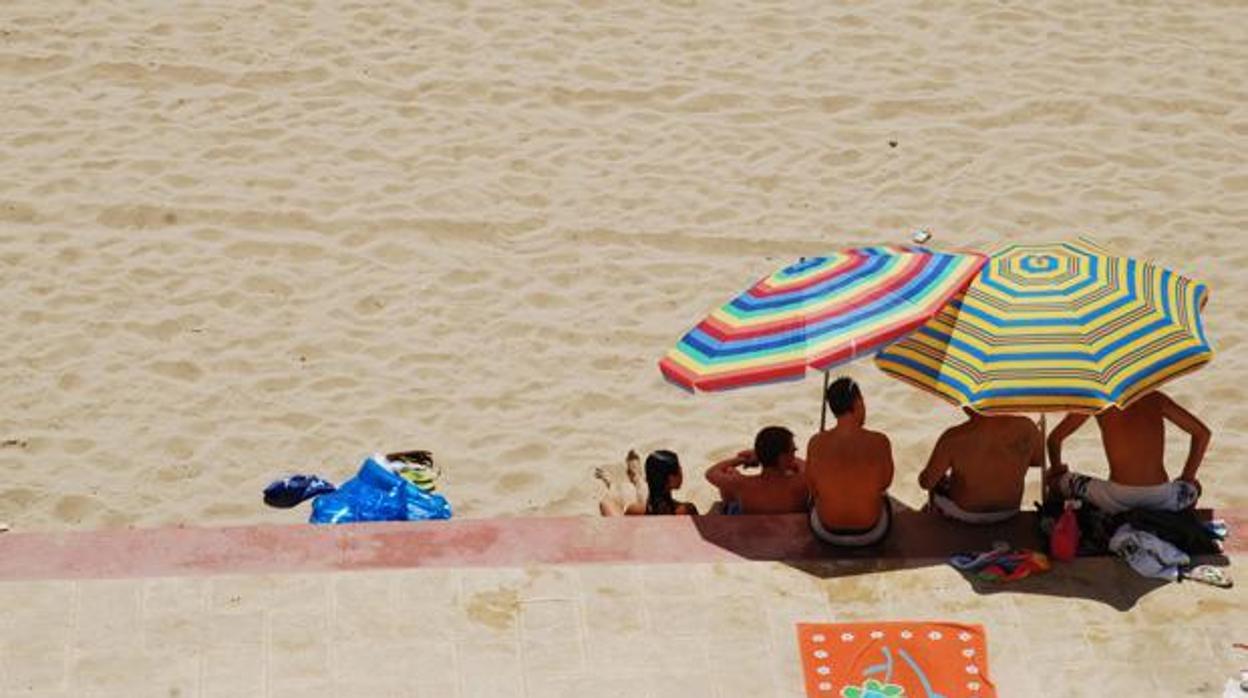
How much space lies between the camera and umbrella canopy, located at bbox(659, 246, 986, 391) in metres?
10.0

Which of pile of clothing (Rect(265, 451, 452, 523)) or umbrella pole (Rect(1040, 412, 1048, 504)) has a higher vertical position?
umbrella pole (Rect(1040, 412, 1048, 504))

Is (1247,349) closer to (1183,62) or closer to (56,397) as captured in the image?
(1183,62)

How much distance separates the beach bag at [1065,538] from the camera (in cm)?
1049

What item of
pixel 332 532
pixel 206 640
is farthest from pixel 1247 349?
pixel 206 640

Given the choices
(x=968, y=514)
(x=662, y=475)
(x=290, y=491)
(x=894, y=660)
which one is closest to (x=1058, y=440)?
(x=968, y=514)

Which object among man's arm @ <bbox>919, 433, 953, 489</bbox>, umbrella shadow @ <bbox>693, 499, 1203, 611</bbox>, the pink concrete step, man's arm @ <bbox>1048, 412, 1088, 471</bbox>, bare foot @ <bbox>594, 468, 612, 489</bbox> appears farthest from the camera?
bare foot @ <bbox>594, 468, 612, 489</bbox>

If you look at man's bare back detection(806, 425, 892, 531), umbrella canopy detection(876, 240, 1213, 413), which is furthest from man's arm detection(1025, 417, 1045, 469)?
umbrella canopy detection(876, 240, 1213, 413)

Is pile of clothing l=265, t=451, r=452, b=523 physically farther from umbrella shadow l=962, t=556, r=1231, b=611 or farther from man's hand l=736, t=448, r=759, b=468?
umbrella shadow l=962, t=556, r=1231, b=611

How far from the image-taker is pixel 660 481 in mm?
11188

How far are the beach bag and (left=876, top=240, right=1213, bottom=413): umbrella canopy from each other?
2.80 ft

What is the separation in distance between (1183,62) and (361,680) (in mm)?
9242

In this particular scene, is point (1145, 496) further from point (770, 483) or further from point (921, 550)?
point (770, 483)

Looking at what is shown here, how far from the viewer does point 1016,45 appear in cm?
1639

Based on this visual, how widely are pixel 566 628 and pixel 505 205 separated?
4981 mm
